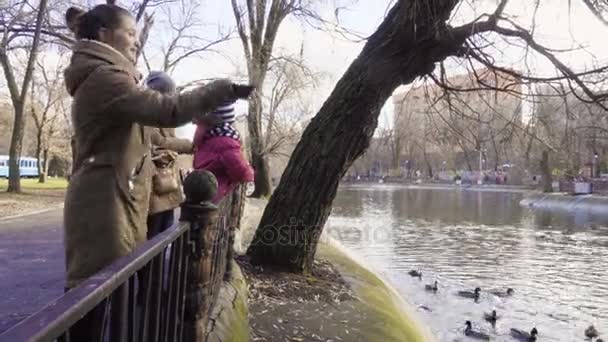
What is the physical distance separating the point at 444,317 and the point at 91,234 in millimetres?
9769

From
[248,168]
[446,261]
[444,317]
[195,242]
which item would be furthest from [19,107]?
[195,242]

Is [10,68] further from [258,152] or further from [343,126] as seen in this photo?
[343,126]

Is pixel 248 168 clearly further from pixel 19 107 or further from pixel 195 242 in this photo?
pixel 19 107

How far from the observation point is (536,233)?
79.8 ft

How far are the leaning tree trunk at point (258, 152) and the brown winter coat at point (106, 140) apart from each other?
60.3ft

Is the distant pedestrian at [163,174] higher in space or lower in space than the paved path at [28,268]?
higher

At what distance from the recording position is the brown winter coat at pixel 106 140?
6.96 ft

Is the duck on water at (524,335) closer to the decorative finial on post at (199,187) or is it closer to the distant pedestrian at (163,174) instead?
the distant pedestrian at (163,174)

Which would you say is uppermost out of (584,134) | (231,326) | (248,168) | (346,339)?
(584,134)

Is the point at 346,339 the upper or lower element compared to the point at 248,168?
lower

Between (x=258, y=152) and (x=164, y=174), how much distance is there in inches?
798

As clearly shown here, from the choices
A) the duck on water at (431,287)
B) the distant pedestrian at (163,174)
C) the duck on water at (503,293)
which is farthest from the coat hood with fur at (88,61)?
the duck on water at (503,293)

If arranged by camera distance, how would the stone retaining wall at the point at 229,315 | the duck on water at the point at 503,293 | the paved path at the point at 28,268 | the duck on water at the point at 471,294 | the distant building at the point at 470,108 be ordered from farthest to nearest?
1. the duck on water at the point at 503,293
2. the duck on water at the point at 471,294
3. the distant building at the point at 470,108
4. the paved path at the point at 28,268
5. the stone retaining wall at the point at 229,315

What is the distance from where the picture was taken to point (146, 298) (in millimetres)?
1825
